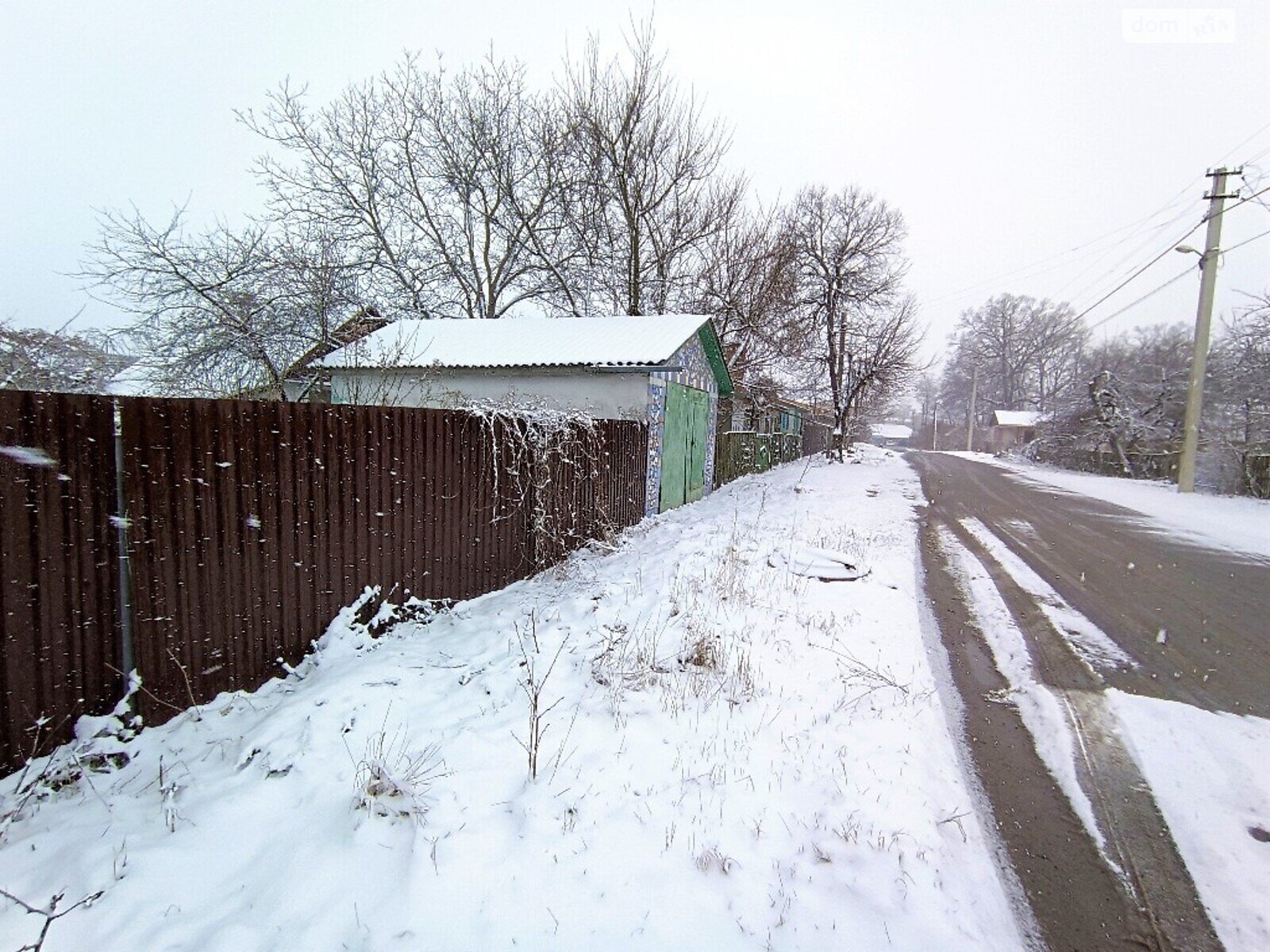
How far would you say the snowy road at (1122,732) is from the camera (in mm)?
2125

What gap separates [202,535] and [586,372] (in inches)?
294

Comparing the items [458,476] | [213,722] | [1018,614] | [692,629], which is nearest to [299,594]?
[213,722]

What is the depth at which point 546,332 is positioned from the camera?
1227cm

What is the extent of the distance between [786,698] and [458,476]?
349 cm

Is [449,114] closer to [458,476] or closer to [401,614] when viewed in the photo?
[458,476]

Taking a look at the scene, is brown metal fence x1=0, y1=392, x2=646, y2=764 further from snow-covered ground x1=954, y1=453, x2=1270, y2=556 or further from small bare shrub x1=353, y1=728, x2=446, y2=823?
snow-covered ground x1=954, y1=453, x2=1270, y2=556

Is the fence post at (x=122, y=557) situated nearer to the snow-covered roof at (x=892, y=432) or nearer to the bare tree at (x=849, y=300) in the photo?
the bare tree at (x=849, y=300)

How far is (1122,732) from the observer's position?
3248 mm

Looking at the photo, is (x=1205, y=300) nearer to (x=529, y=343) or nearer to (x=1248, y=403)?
(x=1248, y=403)

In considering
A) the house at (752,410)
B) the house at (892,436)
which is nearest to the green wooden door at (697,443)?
the house at (752,410)

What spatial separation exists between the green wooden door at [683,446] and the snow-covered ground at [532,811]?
6.57 meters

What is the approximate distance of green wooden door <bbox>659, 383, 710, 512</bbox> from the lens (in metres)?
10.5

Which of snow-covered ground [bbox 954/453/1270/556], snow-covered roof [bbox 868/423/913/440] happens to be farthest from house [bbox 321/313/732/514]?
snow-covered roof [bbox 868/423/913/440]

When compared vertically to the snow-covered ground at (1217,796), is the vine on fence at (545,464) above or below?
above
